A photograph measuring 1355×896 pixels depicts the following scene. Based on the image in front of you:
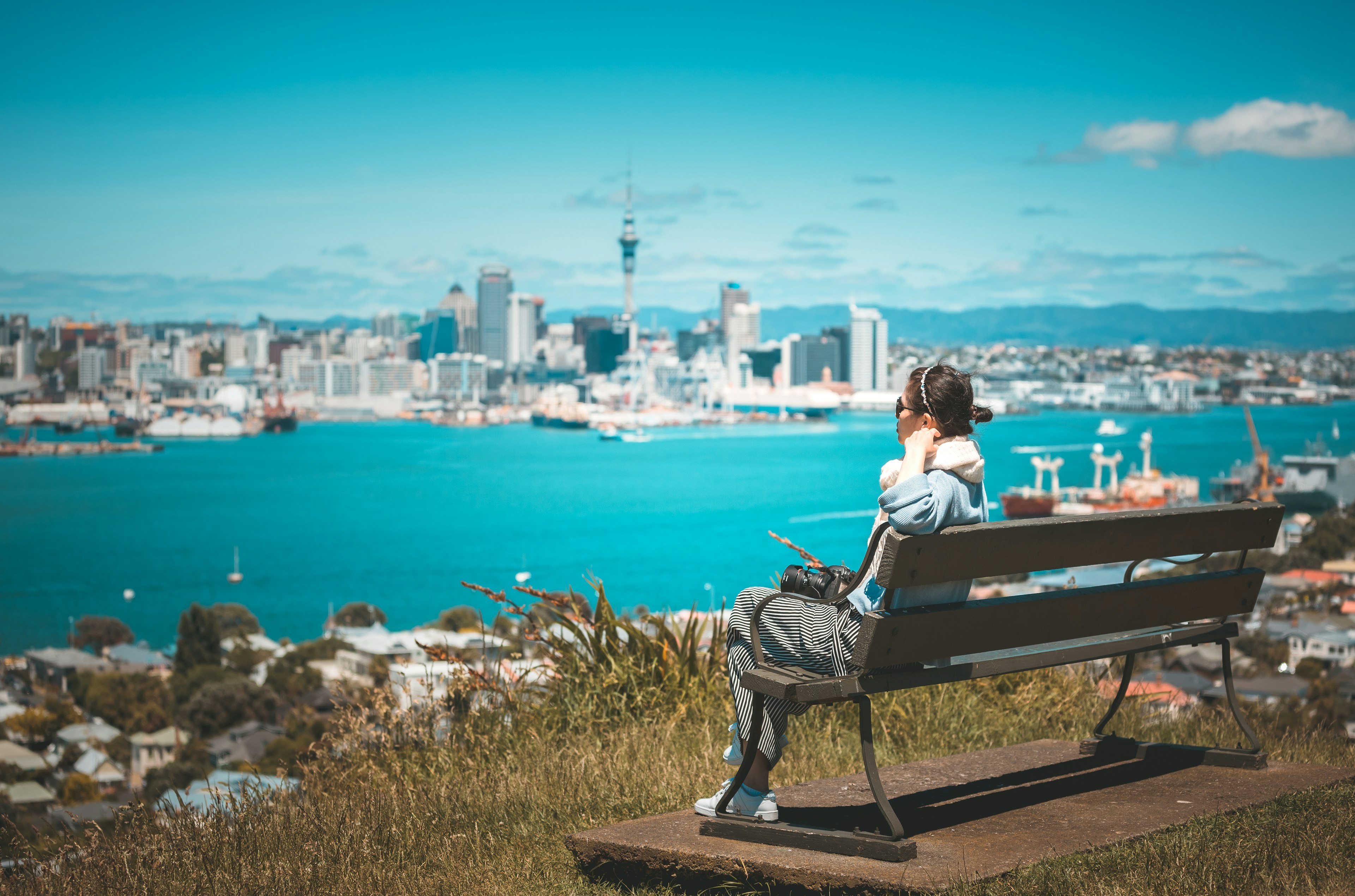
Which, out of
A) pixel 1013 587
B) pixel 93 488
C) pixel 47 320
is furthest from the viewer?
pixel 47 320

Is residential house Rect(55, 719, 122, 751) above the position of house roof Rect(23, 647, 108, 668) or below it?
above

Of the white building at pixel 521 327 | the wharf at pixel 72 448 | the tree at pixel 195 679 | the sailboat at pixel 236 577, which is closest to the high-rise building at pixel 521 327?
the white building at pixel 521 327

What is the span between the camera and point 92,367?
98.3 m

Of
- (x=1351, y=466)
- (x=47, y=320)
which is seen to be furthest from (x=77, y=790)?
(x=47, y=320)

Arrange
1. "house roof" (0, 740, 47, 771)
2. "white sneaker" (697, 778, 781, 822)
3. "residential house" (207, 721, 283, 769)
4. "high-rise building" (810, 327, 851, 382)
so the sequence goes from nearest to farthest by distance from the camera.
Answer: "white sneaker" (697, 778, 781, 822) → "residential house" (207, 721, 283, 769) → "house roof" (0, 740, 47, 771) → "high-rise building" (810, 327, 851, 382)

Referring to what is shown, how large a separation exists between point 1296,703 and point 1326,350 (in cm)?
9152

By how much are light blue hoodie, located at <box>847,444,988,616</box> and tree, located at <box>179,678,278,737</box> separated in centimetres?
1993

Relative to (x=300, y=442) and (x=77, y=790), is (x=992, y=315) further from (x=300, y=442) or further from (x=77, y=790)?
(x=77, y=790)

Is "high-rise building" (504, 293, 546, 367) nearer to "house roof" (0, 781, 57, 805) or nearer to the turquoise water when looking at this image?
the turquoise water

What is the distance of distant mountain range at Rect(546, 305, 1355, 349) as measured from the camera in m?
89.6

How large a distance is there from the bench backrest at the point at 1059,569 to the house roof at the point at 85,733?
19.0m

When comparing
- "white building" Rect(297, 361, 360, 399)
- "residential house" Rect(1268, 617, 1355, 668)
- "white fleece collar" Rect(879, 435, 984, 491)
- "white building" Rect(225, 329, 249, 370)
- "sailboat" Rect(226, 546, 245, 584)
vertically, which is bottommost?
"sailboat" Rect(226, 546, 245, 584)

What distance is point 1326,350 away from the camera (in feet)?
274

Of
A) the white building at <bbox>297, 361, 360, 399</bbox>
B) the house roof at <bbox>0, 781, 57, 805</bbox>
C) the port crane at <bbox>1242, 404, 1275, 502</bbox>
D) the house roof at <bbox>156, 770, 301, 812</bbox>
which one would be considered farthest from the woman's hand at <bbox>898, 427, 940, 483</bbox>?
the white building at <bbox>297, 361, 360, 399</bbox>
